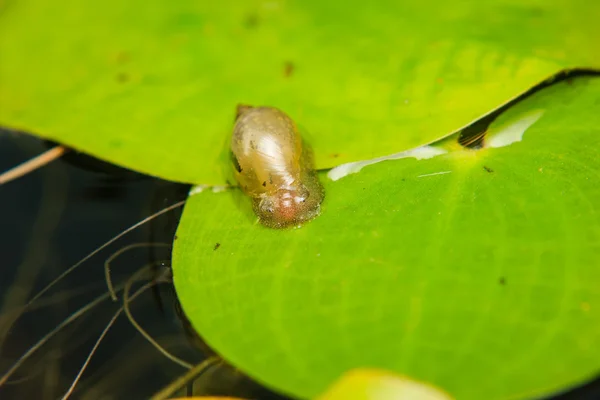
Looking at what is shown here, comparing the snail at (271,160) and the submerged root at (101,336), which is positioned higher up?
the snail at (271,160)

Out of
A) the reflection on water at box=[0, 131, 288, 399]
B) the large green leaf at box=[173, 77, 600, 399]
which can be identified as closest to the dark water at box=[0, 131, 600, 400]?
the reflection on water at box=[0, 131, 288, 399]

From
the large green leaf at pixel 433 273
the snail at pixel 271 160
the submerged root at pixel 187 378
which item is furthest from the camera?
the snail at pixel 271 160

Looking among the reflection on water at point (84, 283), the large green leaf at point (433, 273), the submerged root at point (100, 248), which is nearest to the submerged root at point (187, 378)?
the reflection on water at point (84, 283)

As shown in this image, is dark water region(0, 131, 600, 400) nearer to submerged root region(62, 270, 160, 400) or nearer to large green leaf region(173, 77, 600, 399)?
submerged root region(62, 270, 160, 400)

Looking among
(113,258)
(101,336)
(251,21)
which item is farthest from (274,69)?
(101,336)

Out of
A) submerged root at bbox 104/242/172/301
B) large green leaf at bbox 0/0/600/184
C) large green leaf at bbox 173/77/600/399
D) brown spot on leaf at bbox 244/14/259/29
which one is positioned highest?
brown spot on leaf at bbox 244/14/259/29

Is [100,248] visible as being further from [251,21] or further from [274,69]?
[251,21]

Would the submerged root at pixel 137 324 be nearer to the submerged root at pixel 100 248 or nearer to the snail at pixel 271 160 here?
the submerged root at pixel 100 248
